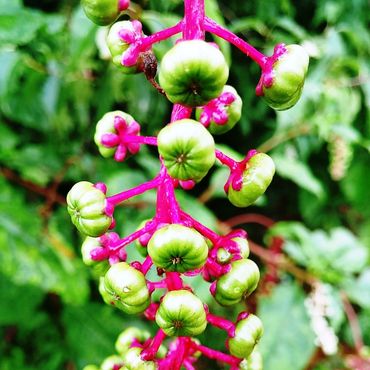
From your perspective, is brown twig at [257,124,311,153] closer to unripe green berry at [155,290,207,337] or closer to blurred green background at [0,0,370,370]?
blurred green background at [0,0,370,370]

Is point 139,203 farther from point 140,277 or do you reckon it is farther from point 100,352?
point 140,277

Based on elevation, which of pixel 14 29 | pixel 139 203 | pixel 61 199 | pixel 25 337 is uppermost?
pixel 14 29

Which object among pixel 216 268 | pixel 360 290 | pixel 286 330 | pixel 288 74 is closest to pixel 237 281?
pixel 216 268

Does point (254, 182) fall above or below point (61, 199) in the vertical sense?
above

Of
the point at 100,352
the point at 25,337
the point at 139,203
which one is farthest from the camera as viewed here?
the point at 25,337

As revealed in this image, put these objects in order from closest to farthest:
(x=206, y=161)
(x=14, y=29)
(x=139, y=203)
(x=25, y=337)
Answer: (x=206, y=161), (x=14, y=29), (x=139, y=203), (x=25, y=337)

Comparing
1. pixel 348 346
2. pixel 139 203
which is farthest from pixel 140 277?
pixel 348 346

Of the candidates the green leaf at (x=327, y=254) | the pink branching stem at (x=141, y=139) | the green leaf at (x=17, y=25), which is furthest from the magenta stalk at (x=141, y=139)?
the green leaf at (x=327, y=254)

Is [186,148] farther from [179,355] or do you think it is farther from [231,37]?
[179,355]

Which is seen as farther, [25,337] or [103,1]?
[25,337]
